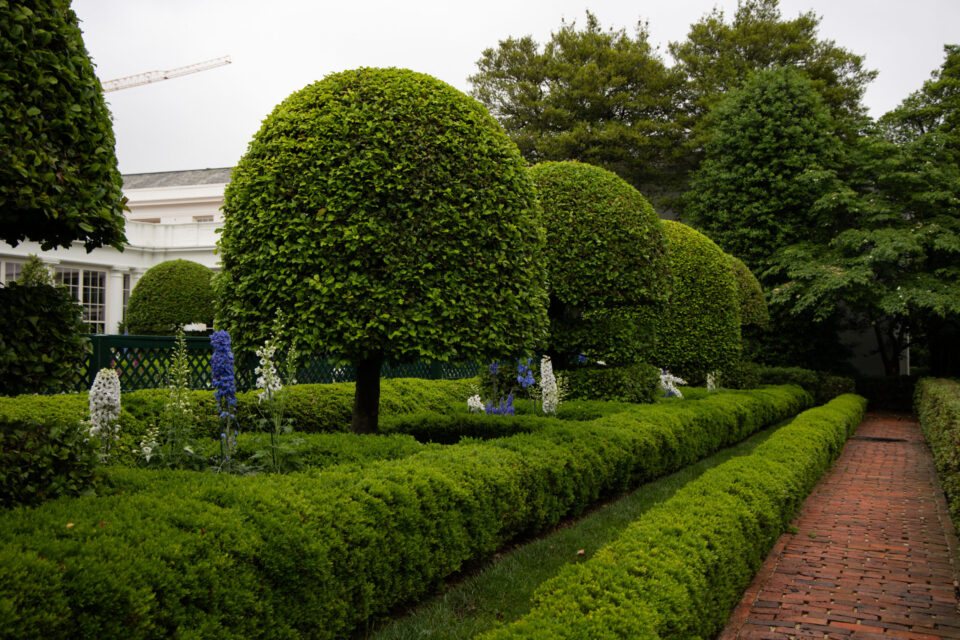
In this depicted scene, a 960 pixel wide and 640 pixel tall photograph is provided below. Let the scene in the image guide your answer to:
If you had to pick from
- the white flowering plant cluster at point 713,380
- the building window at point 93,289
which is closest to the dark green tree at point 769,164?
the white flowering plant cluster at point 713,380

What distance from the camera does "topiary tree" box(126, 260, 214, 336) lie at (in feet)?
49.1

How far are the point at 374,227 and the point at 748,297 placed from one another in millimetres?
15218

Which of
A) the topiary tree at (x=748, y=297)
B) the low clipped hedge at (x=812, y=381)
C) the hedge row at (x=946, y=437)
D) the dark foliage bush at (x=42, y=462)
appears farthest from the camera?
the low clipped hedge at (x=812, y=381)

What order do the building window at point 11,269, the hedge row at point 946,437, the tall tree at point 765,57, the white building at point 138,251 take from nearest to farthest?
the hedge row at point 946,437 → the building window at point 11,269 → the white building at point 138,251 → the tall tree at point 765,57

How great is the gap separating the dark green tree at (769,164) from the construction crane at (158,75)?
193ft

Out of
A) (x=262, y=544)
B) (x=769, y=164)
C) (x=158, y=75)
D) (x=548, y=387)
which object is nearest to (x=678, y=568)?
(x=262, y=544)

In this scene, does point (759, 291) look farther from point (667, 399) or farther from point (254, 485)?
point (254, 485)

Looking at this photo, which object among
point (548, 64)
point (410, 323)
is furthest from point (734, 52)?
point (410, 323)

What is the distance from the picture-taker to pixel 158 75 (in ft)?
213

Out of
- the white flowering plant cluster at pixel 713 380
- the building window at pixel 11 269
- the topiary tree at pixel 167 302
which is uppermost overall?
the building window at pixel 11 269

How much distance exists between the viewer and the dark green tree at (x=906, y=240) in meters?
18.0

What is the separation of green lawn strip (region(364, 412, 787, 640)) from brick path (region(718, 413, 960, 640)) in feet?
3.97

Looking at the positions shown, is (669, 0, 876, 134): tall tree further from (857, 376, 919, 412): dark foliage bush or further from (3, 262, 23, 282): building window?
(3, 262, 23, 282): building window

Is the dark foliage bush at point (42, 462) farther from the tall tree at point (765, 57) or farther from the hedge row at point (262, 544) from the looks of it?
the tall tree at point (765, 57)
